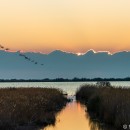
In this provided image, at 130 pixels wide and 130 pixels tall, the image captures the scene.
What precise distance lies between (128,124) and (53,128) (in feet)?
18.9

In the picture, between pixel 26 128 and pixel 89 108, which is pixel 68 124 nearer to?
Result: pixel 26 128

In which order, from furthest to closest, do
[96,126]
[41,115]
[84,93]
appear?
[84,93] < [41,115] < [96,126]

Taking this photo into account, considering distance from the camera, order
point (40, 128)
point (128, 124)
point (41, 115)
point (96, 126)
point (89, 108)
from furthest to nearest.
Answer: point (89, 108) < point (41, 115) < point (96, 126) < point (40, 128) < point (128, 124)

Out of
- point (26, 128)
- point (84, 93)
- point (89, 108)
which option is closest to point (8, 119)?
point (26, 128)

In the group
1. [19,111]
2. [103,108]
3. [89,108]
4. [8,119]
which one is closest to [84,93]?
[89,108]

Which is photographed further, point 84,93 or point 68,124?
point 84,93

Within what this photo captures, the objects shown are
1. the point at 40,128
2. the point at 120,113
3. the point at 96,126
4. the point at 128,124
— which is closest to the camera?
the point at 128,124

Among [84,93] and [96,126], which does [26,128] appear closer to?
[96,126]

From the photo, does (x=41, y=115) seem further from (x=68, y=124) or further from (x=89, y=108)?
(x=89, y=108)

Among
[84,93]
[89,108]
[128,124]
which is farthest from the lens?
[84,93]

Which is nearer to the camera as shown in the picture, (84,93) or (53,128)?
(53,128)

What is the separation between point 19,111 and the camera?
2398cm

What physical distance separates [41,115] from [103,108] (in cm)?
382

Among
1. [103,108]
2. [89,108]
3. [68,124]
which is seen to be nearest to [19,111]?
[68,124]
